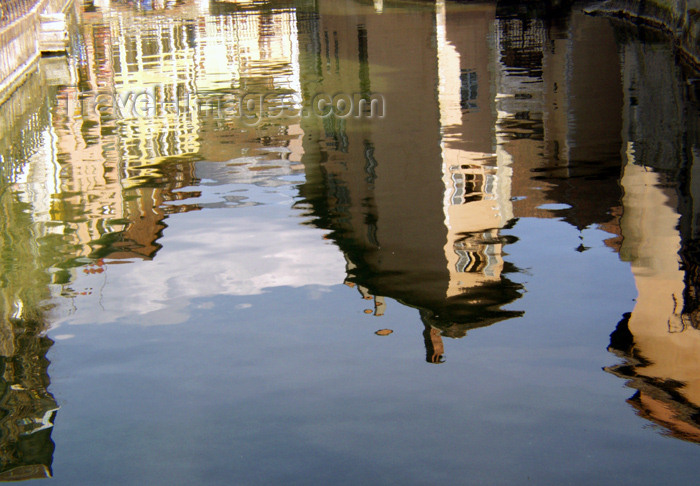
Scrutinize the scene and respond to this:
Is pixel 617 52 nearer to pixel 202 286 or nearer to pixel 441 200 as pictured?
pixel 441 200

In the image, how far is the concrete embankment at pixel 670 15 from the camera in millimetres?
21141

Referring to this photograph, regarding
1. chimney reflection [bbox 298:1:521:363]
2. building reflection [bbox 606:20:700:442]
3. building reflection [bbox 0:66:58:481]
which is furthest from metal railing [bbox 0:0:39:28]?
building reflection [bbox 606:20:700:442]

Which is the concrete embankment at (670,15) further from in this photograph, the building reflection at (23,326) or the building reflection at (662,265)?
the building reflection at (23,326)

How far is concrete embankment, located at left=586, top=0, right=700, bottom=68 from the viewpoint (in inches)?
832

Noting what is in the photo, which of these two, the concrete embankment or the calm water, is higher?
the concrete embankment

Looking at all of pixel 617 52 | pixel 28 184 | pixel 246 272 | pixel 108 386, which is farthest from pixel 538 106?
pixel 108 386

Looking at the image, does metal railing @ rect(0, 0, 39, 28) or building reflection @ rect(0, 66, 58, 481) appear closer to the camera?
building reflection @ rect(0, 66, 58, 481)

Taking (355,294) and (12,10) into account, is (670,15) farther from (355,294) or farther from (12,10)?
(355,294)

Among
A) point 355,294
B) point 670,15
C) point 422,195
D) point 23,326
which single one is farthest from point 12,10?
point 355,294

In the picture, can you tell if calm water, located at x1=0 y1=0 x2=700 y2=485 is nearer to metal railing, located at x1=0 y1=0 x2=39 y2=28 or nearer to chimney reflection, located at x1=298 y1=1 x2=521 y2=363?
chimney reflection, located at x1=298 y1=1 x2=521 y2=363

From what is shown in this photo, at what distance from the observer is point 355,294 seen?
24.3ft

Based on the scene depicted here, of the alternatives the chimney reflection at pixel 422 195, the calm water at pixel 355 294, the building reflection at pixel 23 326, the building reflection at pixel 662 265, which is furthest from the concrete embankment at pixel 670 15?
the building reflection at pixel 23 326

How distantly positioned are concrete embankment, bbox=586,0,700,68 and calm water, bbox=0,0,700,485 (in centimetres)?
383

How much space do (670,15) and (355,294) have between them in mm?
24297
